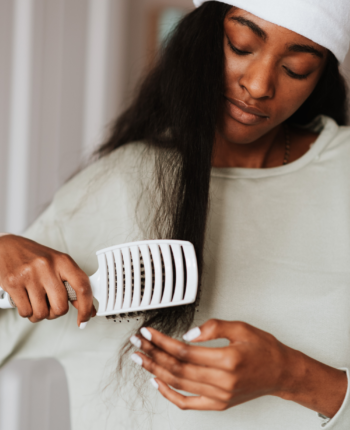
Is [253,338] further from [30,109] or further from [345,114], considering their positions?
[30,109]

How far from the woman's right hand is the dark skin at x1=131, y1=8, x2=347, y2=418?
0.10m

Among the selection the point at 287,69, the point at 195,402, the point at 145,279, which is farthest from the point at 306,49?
the point at 195,402

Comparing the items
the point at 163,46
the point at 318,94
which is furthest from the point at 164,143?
the point at 318,94

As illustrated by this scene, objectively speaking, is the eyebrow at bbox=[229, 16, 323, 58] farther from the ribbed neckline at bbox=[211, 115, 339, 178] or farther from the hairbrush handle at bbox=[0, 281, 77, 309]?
the hairbrush handle at bbox=[0, 281, 77, 309]

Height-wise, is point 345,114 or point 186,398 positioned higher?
point 345,114

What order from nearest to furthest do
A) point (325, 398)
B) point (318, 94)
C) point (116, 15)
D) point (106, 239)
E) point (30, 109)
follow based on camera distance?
point (325, 398) < point (106, 239) < point (318, 94) < point (30, 109) < point (116, 15)

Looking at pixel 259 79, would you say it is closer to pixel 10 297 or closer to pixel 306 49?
pixel 306 49

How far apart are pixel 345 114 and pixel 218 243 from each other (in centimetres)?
50

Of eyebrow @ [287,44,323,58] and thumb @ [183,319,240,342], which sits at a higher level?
eyebrow @ [287,44,323,58]

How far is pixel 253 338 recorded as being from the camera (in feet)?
1.99

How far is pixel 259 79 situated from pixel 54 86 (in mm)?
730

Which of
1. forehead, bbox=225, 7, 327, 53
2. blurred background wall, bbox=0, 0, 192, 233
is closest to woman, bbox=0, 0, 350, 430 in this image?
forehead, bbox=225, 7, 327, 53

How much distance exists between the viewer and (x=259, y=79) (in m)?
0.74

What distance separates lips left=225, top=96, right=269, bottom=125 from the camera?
785 millimetres
